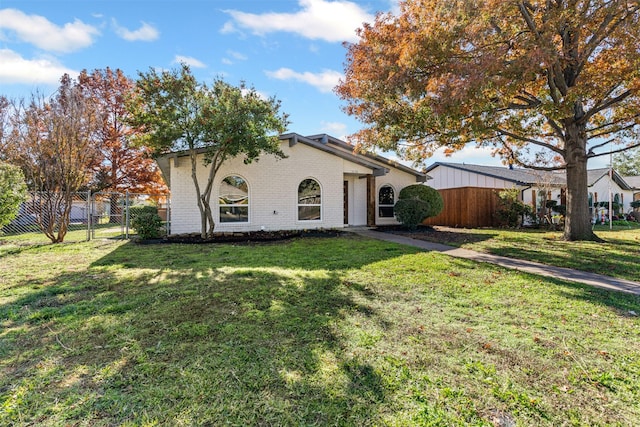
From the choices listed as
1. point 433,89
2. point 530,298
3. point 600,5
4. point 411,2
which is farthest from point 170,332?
point 600,5

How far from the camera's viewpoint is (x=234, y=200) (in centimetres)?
1300

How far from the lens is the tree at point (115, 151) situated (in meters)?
22.4

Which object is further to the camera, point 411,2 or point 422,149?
point 422,149

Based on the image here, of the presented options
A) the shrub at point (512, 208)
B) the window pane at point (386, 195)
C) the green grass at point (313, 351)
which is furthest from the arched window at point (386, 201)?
the green grass at point (313, 351)

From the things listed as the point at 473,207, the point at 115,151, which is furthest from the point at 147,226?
the point at 473,207

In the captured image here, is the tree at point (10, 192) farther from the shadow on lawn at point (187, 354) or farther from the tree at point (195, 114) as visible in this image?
the shadow on lawn at point (187, 354)

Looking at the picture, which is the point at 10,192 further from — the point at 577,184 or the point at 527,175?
the point at 527,175

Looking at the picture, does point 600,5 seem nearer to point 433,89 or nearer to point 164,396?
point 433,89

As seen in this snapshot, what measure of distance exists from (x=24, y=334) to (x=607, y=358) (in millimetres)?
5961

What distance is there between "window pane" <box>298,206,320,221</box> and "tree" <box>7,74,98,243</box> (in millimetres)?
8324

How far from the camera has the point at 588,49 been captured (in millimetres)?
9117

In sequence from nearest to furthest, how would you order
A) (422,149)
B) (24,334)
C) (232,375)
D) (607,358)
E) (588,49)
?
(232,375) → (607,358) → (24,334) → (588,49) → (422,149)

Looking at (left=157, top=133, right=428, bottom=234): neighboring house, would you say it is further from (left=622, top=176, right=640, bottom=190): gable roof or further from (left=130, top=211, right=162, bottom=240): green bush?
(left=622, top=176, right=640, bottom=190): gable roof

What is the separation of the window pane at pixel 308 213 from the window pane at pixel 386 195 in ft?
14.9
